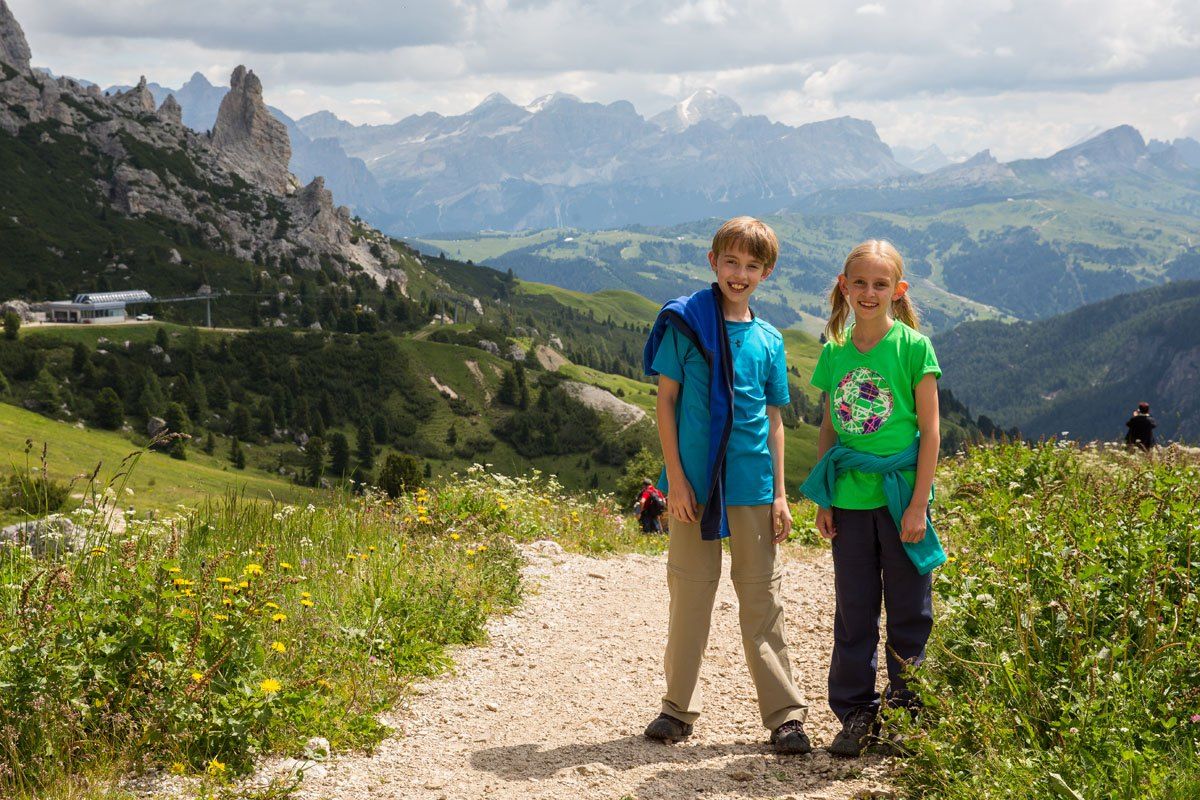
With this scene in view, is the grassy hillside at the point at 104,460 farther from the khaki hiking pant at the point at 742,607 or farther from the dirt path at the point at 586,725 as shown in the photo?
the khaki hiking pant at the point at 742,607

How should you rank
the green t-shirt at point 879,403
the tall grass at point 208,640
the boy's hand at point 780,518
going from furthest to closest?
the boy's hand at point 780,518
the green t-shirt at point 879,403
the tall grass at point 208,640

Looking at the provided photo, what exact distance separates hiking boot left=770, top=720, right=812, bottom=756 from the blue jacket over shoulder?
146 cm

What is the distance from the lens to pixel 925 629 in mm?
6234

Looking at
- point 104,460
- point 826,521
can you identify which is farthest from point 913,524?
point 104,460

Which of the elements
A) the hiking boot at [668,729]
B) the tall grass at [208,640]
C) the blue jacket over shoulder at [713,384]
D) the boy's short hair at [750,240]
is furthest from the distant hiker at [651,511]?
the boy's short hair at [750,240]

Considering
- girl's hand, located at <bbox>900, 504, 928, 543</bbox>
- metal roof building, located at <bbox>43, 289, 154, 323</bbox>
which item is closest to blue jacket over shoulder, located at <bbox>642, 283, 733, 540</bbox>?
girl's hand, located at <bbox>900, 504, 928, 543</bbox>

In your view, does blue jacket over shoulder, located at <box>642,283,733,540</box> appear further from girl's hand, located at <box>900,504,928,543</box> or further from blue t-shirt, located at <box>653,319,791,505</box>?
girl's hand, located at <box>900,504,928,543</box>

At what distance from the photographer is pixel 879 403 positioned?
629cm

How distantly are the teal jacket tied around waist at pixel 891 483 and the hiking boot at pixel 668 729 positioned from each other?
6.37 ft

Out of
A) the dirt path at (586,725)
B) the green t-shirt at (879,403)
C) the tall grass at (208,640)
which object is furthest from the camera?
the green t-shirt at (879,403)

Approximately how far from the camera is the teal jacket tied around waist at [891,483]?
20.1ft

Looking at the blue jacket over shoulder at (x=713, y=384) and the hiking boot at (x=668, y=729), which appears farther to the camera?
the hiking boot at (x=668, y=729)

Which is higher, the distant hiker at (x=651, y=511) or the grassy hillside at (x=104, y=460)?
the distant hiker at (x=651, y=511)

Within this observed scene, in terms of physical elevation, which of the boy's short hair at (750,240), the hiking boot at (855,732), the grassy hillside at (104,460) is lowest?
the grassy hillside at (104,460)
